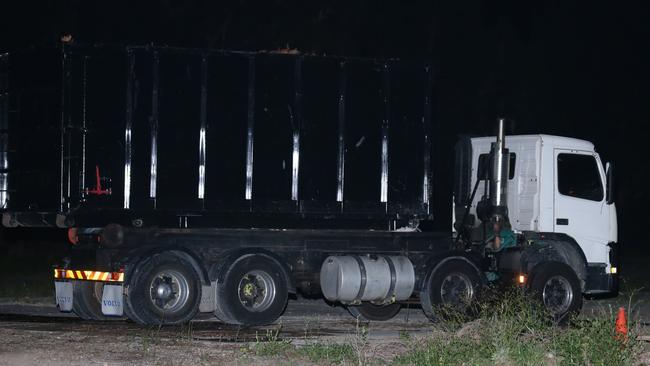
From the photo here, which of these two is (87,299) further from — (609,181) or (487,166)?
(609,181)

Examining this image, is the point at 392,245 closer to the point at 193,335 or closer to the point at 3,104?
the point at 193,335

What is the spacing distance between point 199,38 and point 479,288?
64.2 feet

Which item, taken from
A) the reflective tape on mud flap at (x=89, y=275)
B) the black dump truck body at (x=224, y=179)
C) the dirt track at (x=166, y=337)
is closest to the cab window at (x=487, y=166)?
the black dump truck body at (x=224, y=179)

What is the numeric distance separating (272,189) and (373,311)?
314cm

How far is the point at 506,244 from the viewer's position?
1680cm

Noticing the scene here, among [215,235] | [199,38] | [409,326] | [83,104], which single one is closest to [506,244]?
[409,326]

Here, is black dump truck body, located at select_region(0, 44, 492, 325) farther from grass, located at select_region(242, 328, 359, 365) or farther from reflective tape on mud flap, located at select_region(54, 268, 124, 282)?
grass, located at select_region(242, 328, 359, 365)

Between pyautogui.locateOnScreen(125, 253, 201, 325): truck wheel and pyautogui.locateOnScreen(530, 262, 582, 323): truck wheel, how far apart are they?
5.34 meters

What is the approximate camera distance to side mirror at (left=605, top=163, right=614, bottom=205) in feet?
56.9

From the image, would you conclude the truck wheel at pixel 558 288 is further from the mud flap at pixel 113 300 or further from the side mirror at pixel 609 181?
the mud flap at pixel 113 300

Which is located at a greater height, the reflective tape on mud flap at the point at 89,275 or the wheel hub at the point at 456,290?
the reflective tape on mud flap at the point at 89,275

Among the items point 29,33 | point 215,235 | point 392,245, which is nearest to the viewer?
point 215,235

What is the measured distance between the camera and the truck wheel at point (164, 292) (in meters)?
14.9

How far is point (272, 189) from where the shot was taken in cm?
1584
